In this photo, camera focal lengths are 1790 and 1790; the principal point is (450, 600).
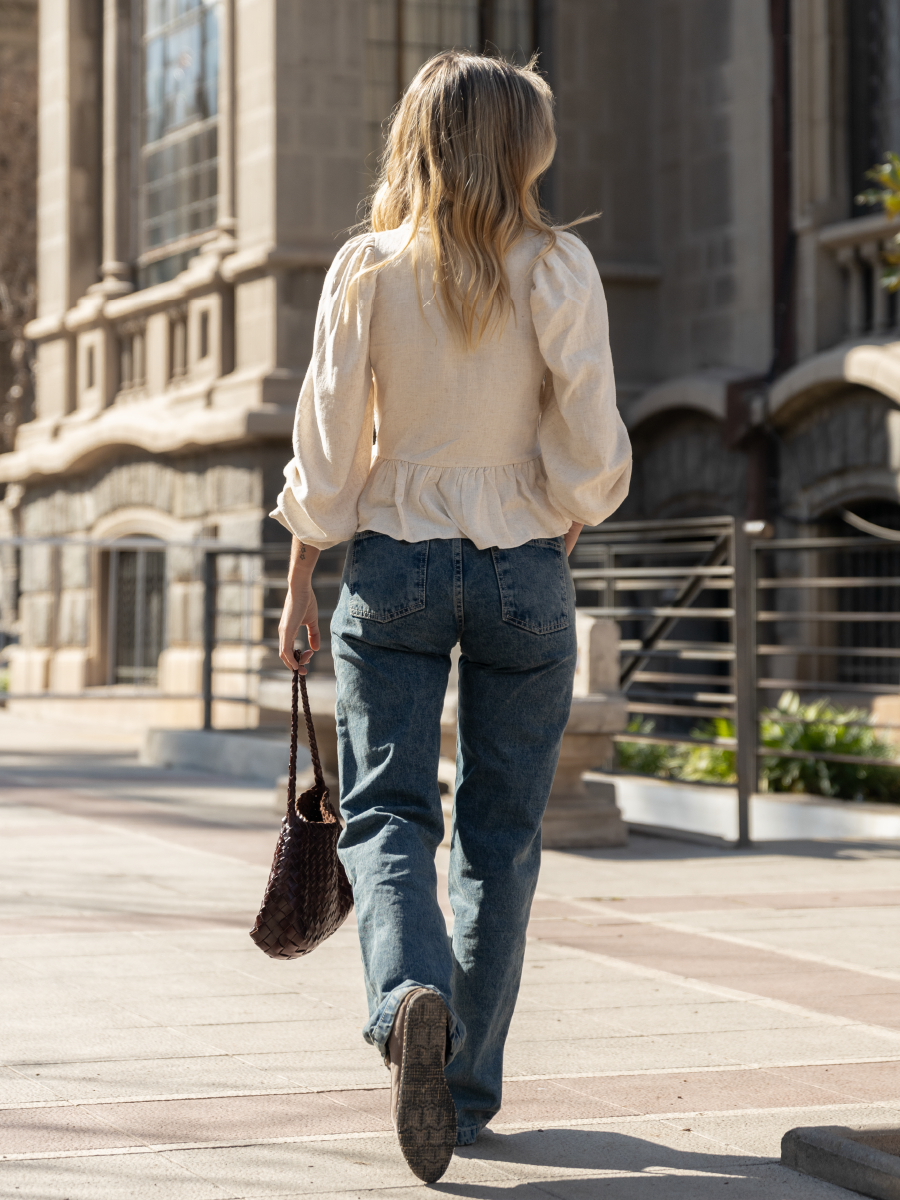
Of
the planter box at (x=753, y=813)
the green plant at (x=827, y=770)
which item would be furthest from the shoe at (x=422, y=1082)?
the green plant at (x=827, y=770)

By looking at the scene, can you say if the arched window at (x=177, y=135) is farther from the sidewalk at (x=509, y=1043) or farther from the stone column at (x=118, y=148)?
the sidewalk at (x=509, y=1043)

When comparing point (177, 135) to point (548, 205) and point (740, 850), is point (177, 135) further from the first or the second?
point (740, 850)

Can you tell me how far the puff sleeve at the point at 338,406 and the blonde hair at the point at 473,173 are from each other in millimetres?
95

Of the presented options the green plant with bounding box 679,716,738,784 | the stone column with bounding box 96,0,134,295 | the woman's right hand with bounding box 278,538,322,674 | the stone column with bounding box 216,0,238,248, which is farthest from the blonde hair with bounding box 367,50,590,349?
the stone column with bounding box 96,0,134,295

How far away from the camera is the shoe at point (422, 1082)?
9.79 ft

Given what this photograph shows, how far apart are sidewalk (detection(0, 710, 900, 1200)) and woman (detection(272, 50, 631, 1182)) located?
1.21 feet

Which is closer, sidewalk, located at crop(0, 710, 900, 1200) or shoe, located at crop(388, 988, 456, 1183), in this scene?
shoe, located at crop(388, 988, 456, 1183)

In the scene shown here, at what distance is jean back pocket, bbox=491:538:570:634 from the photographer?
329 centimetres

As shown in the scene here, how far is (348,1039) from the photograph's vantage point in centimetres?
432

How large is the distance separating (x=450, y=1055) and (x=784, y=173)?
12051mm

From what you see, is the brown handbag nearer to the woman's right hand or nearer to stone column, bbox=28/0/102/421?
the woman's right hand

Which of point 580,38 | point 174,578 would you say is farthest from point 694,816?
point 580,38

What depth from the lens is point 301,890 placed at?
139 inches

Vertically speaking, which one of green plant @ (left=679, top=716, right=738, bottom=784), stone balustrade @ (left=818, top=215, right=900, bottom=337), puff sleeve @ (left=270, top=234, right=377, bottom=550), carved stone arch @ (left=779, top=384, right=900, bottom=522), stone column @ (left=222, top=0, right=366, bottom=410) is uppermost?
stone column @ (left=222, top=0, right=366, bottom=410)
